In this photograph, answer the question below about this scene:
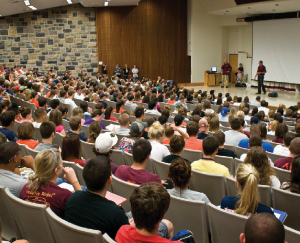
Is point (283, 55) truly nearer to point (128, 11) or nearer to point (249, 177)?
point (128, 11)

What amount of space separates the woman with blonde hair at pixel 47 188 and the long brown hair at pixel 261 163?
1.73 m

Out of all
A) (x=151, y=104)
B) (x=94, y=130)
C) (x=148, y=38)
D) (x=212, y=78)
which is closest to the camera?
(x=94, y=130)

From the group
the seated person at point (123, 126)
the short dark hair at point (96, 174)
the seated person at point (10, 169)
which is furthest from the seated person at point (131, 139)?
the short dark hair at point (96, 174)

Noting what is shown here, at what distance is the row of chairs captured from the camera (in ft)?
6.27

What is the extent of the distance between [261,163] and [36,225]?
6.80ft

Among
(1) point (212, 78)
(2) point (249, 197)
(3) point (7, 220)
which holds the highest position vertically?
(1) point (212, 78)

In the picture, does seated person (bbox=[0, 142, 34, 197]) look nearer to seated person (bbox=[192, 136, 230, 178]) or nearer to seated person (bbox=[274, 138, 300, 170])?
seated person (bbox=[192, 136, 230, 178])

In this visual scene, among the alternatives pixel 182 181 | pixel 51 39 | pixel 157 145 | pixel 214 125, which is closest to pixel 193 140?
pixel 157 145

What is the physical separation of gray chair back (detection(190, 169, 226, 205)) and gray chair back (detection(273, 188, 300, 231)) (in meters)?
0.52

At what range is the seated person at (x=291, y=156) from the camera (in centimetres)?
370

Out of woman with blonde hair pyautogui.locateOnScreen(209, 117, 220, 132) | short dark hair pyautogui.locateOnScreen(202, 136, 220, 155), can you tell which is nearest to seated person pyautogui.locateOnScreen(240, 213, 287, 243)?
short dark hair pyautogui.locateOnScreen(202, 136, 220, 155)

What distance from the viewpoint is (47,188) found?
99.0 inches

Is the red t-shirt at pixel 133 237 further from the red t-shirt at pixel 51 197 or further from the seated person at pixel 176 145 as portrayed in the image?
the seated person at pixel 176 145

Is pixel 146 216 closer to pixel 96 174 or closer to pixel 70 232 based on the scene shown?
pixel 70 232
